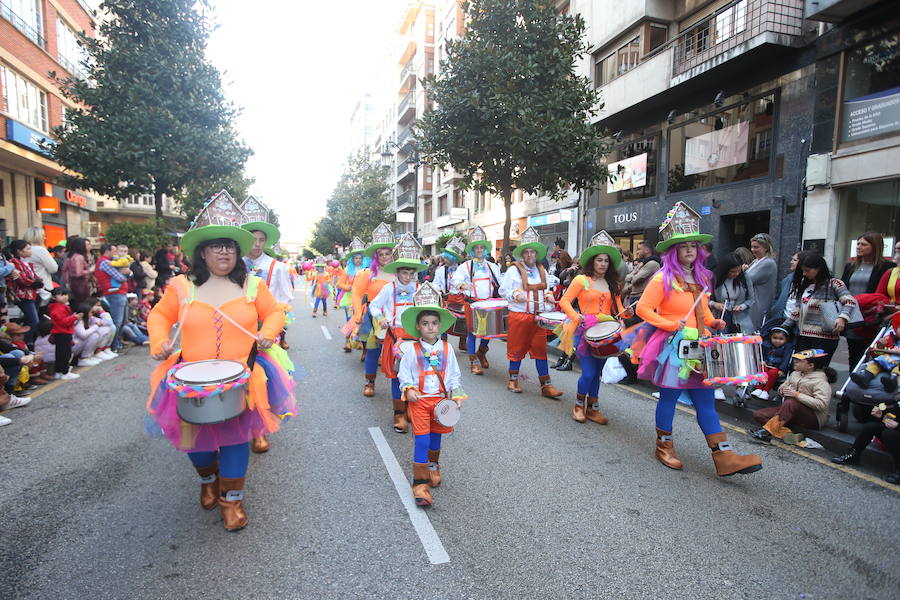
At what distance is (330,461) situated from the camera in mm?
4480

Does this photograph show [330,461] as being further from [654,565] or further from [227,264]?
[654,565]

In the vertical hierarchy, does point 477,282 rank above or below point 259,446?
above

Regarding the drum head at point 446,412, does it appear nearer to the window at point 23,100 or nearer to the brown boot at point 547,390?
the brown boot at point 547,390

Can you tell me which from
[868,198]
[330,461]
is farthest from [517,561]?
[868,198]

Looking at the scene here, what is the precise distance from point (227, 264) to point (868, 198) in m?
13.0

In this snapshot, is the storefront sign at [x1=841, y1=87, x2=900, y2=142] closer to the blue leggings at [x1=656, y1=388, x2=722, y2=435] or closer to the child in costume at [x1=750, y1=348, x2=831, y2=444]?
the child in costume at [x1=750, y1=348, x2=831, y2=444]

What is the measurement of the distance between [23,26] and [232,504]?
2362 centimetres

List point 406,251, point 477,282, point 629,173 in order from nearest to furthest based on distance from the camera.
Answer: point 406,251 < point 477,282 < point 629,173

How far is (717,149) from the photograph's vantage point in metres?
14.7

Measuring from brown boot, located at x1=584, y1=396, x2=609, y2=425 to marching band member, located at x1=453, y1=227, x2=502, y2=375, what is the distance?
2.65 metres

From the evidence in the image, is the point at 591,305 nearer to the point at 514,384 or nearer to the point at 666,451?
the point at 666,451

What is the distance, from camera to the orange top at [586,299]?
5.63 meters

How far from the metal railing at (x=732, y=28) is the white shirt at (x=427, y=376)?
12.7 metres

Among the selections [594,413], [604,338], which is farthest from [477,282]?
[604,338]
